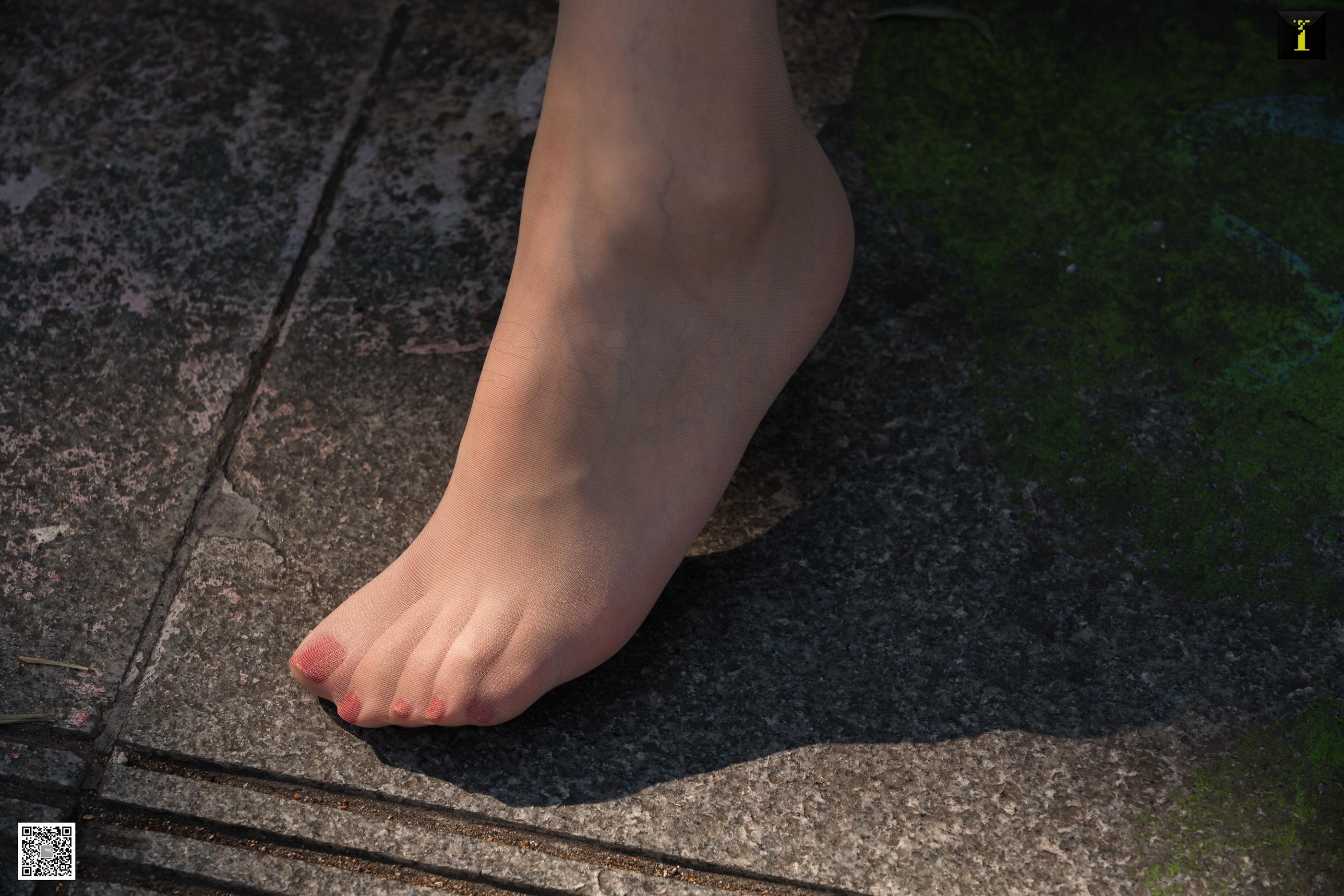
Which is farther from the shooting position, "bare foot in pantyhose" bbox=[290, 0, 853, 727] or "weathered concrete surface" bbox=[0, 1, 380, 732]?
"weathered concrete surface" bbox=[0, 1, 380, 732]

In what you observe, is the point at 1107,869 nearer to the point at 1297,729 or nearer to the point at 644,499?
the point at 1297,729

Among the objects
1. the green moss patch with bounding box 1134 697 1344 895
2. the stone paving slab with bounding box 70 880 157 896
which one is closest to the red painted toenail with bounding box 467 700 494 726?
the stone paving slab with bounding box 70 880 157 896

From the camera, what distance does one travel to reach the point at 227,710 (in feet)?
3.56

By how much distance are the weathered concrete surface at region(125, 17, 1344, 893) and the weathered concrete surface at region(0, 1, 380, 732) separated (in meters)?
0.09

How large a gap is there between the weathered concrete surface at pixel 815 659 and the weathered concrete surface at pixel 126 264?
0.29 feet

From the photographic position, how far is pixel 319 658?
3.46ft

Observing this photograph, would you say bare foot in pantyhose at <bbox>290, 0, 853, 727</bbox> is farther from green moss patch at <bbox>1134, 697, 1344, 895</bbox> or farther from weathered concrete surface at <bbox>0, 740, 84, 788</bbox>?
green moss patch at <bbox>1134, 697, 1344, 895</bbox>

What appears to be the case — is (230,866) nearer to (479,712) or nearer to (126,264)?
Result: (479,712)

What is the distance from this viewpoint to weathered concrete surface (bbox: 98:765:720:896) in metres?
0.98

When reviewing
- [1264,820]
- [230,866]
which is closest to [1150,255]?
[1264,820]

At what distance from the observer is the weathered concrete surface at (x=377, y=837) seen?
983 millimetres

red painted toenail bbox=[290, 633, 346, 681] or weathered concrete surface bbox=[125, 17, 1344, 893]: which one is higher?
red painted toenail bbox=[290, 633, 346, 681]

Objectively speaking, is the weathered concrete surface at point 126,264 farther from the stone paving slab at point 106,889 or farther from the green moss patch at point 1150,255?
the green moss patch at point 1150,255

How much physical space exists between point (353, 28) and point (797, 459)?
102 cm
